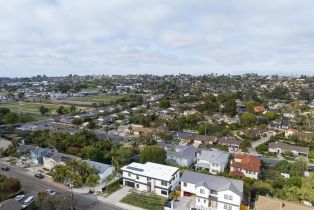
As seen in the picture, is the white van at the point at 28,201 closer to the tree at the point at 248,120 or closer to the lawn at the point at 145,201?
the lawn at the point at 145,201

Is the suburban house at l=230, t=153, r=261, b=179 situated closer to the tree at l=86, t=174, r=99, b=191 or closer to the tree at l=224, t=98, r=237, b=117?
the tree at l=86, t=174, r=99, b=191

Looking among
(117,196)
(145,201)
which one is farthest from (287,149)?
(117,196)

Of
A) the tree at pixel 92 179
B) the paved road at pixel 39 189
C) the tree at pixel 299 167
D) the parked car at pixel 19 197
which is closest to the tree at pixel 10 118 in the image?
the paved road at pixel 39 189

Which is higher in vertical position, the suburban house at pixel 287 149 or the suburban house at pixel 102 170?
the suburban house at pixel 102 170

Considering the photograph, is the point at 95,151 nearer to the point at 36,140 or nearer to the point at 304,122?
the point at 36,140

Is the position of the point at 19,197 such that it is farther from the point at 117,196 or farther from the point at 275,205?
the point at 275,205

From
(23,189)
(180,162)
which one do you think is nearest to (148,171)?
(180,162)

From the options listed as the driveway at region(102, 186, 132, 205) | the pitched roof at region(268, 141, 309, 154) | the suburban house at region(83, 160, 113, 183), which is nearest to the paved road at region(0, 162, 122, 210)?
the driveway at region(102, 186, 132, 205)
